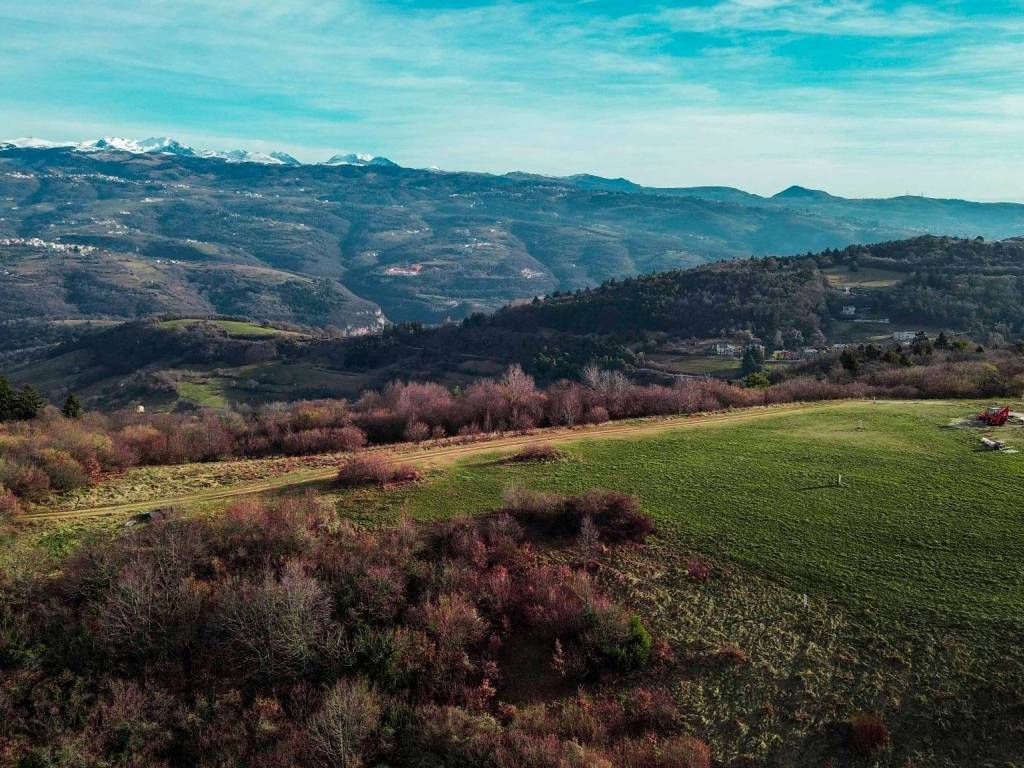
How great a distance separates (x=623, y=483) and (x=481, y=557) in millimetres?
9762

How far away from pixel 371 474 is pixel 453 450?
7.72m

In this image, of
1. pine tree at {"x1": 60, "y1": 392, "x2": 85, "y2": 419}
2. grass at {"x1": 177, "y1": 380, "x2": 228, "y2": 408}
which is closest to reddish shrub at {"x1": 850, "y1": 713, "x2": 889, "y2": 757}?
pine tree at {"x1": 60, "y1": 392, "x2": 85, "y2": 419}

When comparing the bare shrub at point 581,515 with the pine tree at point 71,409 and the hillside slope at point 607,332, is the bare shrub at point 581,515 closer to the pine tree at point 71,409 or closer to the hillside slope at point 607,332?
the pine tree at point 71,409

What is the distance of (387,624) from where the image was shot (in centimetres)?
2244

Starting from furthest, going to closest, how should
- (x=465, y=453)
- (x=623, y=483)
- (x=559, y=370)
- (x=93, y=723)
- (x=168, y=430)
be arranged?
(x=559, y=370)
(x=168, y=430)
(x=465, y=453)
(x=623, y=483)
(x=93, y=723)

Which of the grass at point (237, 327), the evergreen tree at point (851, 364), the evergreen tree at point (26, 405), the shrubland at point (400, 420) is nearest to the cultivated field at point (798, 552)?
the shrubland at point (400, 420)

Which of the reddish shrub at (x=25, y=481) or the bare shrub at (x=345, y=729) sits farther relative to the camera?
the reddish shrub at (x=25, y=481)

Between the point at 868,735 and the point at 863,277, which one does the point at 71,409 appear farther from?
the point at 863,277

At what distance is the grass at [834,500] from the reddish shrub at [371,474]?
141cm

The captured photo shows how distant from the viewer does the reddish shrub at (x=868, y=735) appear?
16234 millimetres

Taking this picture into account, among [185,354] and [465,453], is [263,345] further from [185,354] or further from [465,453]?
[465,453]

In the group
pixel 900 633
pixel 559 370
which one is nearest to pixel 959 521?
pixel 900 633

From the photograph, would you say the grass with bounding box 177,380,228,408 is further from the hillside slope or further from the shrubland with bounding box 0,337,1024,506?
the shrubland with bounding box 0,337,1024,506

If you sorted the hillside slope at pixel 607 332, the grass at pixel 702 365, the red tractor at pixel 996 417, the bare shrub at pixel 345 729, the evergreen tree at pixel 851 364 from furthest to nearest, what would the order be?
the hillside slope at pixel 607 332 → the grass at pixel 702 365 → the evergreen tree at pixel 851 364 → the red tractor at pixel 996 417 → the bare shrub at pixel 345 729
